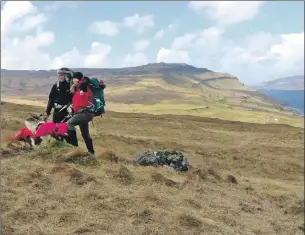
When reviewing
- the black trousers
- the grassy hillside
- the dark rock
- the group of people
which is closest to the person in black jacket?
the group of people

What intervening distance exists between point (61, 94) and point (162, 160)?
3.95 m

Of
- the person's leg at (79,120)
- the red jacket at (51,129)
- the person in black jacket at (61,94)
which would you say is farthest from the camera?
the red jacket at (51,129)

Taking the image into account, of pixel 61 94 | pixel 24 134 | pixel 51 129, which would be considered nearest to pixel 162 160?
pixel 51 129

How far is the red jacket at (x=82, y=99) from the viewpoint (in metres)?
12.0

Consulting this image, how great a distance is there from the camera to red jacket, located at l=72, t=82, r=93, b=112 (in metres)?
A: 12.0

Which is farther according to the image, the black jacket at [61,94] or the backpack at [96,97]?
the black jacket at [61,94]

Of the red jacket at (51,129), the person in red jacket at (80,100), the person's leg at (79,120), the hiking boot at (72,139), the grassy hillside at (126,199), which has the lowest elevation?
the grassy hillside at (126,199)

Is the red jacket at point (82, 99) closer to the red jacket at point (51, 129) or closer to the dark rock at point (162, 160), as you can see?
the red jacket at point (51, 129)

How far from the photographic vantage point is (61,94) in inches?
518

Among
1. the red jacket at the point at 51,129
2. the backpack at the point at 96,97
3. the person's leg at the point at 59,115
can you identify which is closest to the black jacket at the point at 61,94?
the person's leg at the point at 59,115

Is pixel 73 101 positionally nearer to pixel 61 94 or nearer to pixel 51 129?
pixel 61 94

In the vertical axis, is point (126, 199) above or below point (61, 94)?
below

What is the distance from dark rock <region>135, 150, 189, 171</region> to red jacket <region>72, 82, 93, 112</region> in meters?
3.07

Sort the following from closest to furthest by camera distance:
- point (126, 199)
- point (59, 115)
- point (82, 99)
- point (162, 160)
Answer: point (126, 199)
point (82, 99)
point (59, 115)
point (162, 160)
